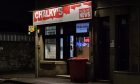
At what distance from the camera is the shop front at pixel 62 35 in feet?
65.5

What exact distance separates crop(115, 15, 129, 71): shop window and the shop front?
1529 millimetres

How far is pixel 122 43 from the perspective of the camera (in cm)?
1841

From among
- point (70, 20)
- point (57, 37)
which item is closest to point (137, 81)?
point (70, 20)

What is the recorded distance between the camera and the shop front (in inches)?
786

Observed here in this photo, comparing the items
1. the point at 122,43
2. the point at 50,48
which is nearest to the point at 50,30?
the point at 50,48

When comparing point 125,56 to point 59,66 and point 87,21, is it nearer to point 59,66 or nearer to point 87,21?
point 87,21

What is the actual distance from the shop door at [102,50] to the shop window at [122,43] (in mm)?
807

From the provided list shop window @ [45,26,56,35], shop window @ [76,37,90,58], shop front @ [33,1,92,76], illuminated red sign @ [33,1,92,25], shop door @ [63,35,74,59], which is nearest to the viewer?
illuminated red sign @ [33,1,92,25]

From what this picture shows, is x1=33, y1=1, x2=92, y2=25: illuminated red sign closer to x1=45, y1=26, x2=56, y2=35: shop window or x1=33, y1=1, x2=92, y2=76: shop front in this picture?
x1=33, y1=1, x2=92, y2=76: shop front

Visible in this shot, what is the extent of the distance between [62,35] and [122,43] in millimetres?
4427

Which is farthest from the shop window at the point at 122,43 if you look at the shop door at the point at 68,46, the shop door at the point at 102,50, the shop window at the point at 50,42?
the shop window at the point at 50,42

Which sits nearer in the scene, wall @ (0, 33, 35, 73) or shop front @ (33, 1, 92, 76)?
shop front @ (33, 1, 92, 76)

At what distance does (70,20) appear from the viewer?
67.2 feet

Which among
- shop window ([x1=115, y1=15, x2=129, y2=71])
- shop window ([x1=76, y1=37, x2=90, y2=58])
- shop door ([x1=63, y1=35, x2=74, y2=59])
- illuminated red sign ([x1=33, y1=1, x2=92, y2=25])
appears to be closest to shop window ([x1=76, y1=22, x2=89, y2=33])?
shop window ([x1=76, y1=37, x2=90, y2=58])
